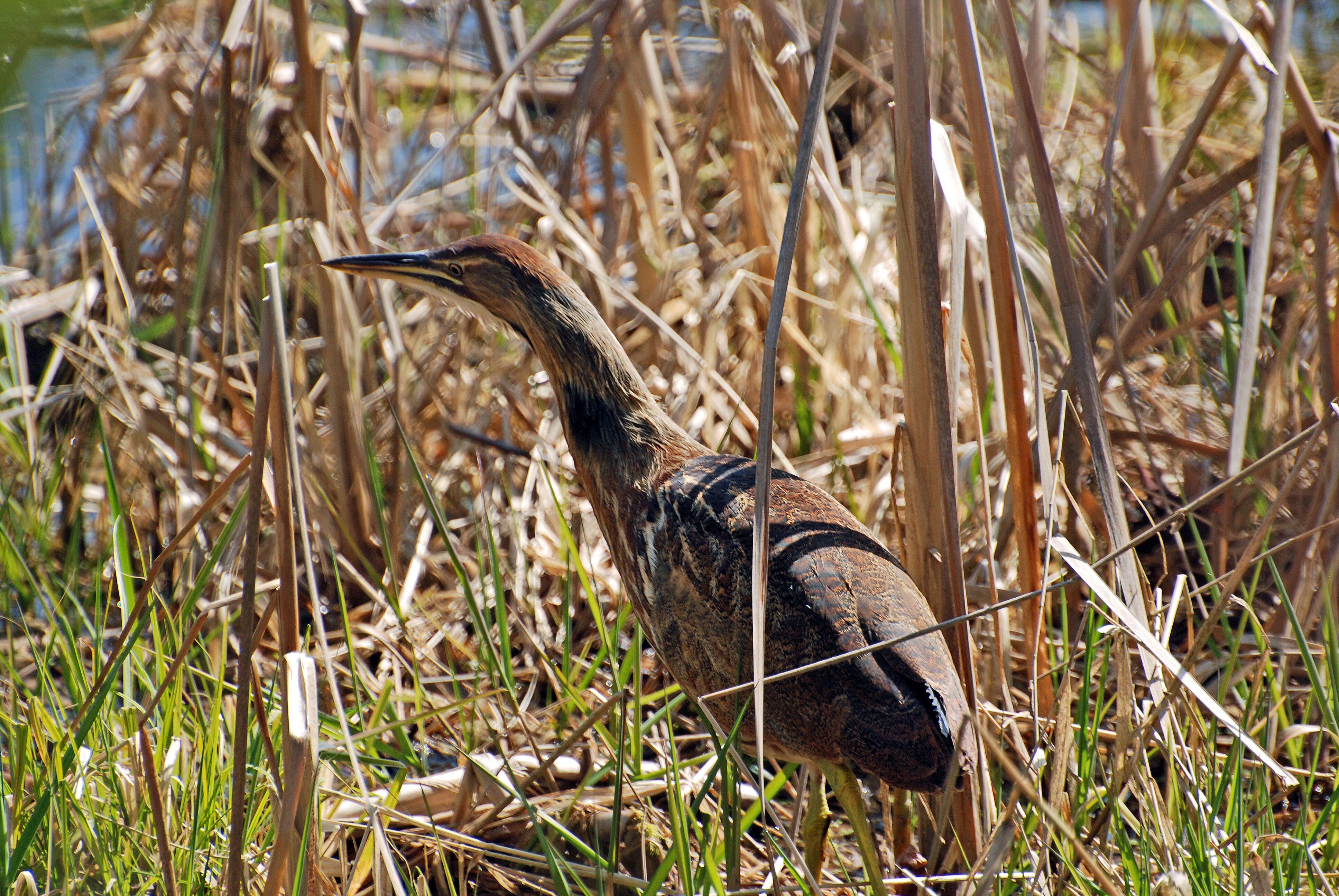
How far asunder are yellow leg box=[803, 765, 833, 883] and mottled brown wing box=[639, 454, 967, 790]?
11 cm

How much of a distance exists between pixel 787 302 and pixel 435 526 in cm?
102

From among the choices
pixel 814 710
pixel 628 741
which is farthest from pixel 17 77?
pixel 628 741

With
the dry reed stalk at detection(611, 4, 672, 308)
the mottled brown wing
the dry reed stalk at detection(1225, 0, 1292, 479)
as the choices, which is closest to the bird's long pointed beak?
the mottled brown wing

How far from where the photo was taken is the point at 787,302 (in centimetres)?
272

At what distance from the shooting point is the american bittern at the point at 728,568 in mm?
1488

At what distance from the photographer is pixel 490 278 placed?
79.2 inches

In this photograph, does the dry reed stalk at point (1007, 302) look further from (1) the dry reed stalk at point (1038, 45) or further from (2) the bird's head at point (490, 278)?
(2) the bird's head at point (490, 278)

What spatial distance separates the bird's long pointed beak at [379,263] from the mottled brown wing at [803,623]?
651 millimetres

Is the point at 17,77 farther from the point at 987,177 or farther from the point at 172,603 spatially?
the point at 172,603

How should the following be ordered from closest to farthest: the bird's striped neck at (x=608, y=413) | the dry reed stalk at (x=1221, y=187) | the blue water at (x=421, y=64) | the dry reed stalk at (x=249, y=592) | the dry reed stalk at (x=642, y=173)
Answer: the dry reed stalk at (x=249, y=592) < the dry reed stalk at (x=1221, y=187) < the bird's striped neck at (x=608, y=413) < the dry reed stalk at (x=642, y=173) < the blue water at (x=421, y=64)

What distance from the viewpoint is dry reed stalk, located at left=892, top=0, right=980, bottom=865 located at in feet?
4.42

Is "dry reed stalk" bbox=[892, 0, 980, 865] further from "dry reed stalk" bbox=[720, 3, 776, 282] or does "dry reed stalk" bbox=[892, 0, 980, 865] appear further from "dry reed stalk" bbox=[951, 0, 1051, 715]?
"dry reed stalk" bbox=[720, 3, 776, 282]

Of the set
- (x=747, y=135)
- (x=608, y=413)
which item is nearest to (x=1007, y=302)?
(x=608, y=413)

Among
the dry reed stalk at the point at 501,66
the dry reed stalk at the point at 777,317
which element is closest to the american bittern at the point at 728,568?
the dry reed stalk at the point at 777,317
